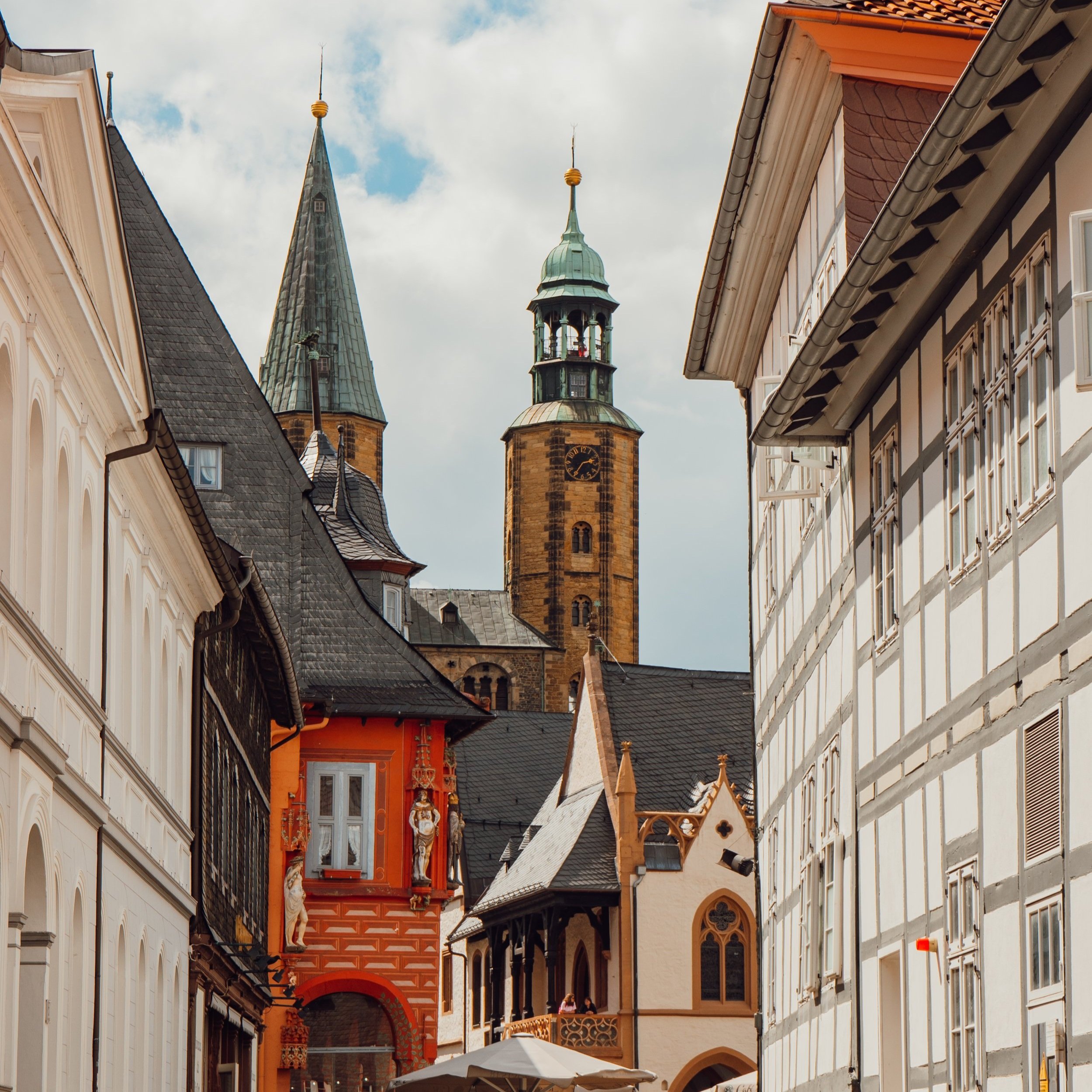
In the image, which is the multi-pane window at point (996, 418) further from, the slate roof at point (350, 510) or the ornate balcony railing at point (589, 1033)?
the ornate balcony railing at point (589, 1033)

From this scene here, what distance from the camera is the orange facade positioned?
32594 millimetres

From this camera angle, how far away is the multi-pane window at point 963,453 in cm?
1238

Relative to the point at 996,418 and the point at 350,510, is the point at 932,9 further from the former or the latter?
the point at 350,510

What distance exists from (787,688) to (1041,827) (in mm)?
8554

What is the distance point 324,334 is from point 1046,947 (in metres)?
84.9

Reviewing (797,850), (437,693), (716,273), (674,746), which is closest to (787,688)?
(797,850)

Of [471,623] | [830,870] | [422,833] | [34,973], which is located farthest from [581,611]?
[34,973]

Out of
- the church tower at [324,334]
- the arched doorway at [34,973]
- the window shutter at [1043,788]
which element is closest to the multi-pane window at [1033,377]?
the window shutter at [1043,788]

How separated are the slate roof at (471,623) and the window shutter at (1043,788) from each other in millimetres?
99244

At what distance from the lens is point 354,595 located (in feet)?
113

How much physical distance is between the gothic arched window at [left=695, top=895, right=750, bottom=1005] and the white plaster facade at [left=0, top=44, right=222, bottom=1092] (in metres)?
26.0

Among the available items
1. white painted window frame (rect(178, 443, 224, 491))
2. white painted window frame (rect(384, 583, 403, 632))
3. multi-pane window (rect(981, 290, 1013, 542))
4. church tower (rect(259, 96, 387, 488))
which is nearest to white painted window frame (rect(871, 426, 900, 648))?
multi-pane window (rect(981, 290, 1013, 542))

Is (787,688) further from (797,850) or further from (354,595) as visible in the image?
(354,595)

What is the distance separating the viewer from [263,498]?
33594mm
